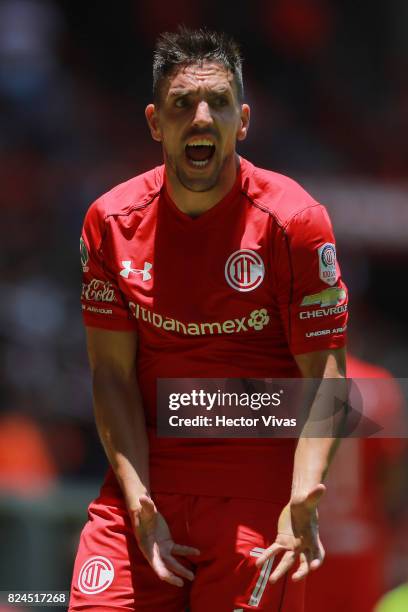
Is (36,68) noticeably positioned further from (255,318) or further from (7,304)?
(255,318)

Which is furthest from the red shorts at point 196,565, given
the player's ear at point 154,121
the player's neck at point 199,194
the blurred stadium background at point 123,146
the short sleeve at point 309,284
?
the blurred stadium background at point 123,146

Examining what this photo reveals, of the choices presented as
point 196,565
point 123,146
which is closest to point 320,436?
point 196,565

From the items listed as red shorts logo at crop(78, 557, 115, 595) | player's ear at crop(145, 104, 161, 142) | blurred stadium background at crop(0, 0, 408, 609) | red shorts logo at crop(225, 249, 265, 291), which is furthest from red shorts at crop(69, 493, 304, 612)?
blurred stadium background at crop(0, 0, 408, 609)

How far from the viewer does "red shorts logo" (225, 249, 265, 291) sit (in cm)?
343

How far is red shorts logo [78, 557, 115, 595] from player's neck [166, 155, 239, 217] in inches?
41.9

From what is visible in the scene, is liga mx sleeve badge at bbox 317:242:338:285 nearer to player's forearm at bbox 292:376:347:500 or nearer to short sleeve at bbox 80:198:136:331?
player's forearm at bbox 292:376:347:500

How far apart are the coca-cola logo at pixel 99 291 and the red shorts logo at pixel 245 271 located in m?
→ 0.37

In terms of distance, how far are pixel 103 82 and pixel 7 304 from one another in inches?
95.8

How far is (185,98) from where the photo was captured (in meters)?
3.40

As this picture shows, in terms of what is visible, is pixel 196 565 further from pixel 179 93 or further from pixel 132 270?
pixel 179 93

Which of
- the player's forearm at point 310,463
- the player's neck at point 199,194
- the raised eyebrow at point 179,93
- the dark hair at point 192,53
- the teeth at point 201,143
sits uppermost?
the dark hair at point 192,53

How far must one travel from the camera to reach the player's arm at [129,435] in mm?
3350

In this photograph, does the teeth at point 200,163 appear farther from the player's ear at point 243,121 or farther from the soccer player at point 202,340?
the player's ear at point 243,121

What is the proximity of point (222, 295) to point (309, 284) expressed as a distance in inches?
10.2
